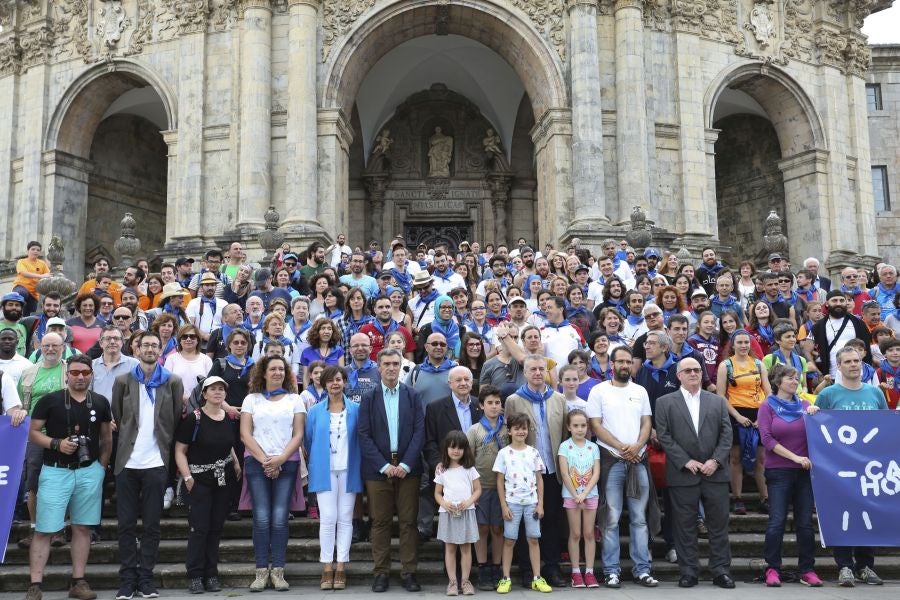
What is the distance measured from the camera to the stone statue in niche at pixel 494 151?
27.2m

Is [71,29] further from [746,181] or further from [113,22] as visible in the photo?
[746,181]

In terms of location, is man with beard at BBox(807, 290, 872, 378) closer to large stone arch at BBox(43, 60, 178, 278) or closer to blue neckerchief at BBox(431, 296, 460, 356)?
blue neckerchief at BBox(431, 296, 460, 356)

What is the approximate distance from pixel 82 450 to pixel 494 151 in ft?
69.7

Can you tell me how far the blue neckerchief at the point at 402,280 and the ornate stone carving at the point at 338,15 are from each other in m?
10.6

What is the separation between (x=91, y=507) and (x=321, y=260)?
662 cm

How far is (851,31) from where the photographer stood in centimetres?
2509

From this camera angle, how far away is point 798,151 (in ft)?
81.4

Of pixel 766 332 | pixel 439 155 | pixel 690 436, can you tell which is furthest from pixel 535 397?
pixel 439 155

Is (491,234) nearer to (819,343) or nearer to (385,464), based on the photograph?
(819,343)

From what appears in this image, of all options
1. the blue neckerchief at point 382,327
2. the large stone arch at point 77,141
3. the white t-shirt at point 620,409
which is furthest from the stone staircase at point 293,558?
the large stone arch at point 77,141

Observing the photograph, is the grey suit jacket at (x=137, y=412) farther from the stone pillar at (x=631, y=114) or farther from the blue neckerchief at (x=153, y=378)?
the stone pillar at (x=631, y=114)

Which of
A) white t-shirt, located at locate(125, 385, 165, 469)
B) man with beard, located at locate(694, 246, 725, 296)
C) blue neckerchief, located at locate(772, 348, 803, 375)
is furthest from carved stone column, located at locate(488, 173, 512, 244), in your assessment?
white t-shirt, located at locate(125, 385, 165, 469)

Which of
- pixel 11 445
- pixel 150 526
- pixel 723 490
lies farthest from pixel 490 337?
pixel 11 445

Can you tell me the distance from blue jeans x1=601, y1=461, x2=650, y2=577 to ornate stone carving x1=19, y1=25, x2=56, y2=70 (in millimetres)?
22684
